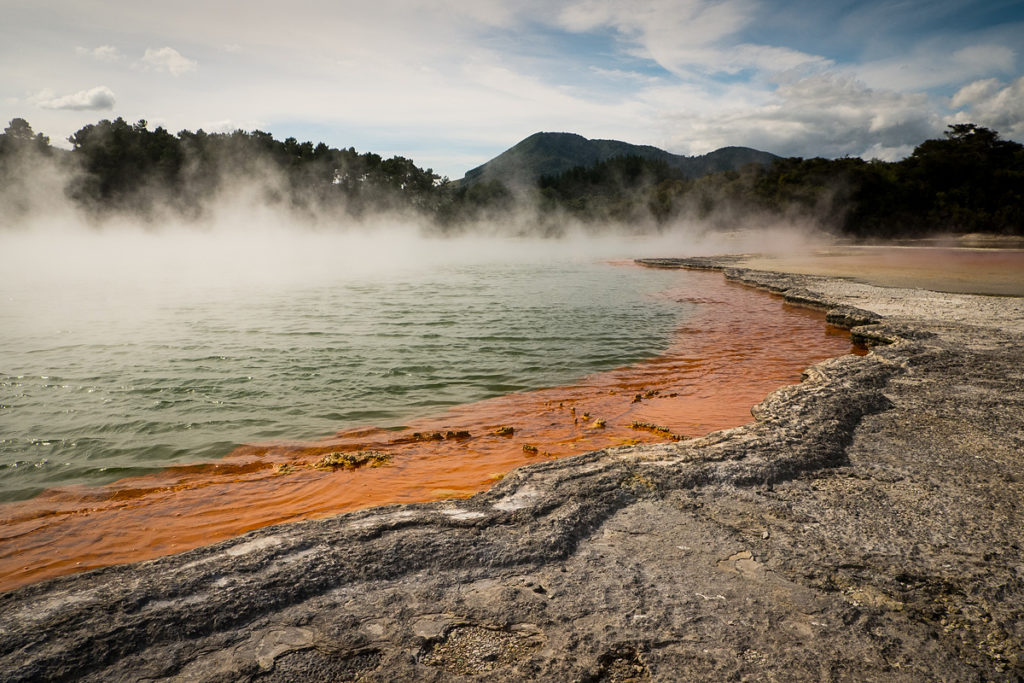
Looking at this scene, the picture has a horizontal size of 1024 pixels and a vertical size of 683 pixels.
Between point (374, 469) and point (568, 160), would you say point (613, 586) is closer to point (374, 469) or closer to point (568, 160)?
point (374, 469)

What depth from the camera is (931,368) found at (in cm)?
526

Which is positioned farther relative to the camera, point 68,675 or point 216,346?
point 216,346

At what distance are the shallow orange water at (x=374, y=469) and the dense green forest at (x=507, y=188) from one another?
33249 mm

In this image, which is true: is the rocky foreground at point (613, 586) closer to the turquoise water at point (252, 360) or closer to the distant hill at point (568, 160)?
the turquoise water at point (252, 360)

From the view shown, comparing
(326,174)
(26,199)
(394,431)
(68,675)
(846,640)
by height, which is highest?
(326,174)

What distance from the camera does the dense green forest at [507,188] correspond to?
3441cm

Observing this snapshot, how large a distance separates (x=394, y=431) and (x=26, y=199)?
193 feet

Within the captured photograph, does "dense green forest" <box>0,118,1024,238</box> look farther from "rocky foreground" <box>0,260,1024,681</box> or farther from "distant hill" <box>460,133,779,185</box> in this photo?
"distant hill" <box>460,133,779,185</box>

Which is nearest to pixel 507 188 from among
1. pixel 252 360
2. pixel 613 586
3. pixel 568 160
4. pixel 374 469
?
pixel 252 360

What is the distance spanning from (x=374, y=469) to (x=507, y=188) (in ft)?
224

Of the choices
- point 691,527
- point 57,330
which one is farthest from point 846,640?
point 57,330

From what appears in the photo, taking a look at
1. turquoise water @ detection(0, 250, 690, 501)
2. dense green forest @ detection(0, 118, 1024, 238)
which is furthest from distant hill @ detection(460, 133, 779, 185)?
turquoise water @ detection(0, 250, 690, 501)

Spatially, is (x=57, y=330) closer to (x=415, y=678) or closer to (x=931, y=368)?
(x=415, y=678)

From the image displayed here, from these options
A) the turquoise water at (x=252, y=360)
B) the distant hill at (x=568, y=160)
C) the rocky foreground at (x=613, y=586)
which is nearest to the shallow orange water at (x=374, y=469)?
the turquoise water at (x=252, y=360)
